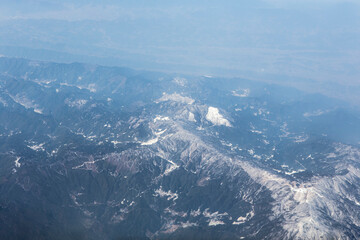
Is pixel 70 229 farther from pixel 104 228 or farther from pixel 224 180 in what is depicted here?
pixel 224 180

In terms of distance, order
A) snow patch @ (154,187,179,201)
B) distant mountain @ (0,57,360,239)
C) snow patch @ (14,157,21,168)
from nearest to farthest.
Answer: distant mountain @ (0,57,360,239) < snow patch @ (154,187,179,201) < snow patch @ (14,157,21,168)

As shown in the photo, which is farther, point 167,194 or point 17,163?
point 17,163

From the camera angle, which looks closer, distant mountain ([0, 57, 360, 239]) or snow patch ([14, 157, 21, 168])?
distant mountain ([0, 57, 360, 239])

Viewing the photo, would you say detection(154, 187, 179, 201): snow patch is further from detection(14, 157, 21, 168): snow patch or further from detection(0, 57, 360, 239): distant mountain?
detection(14, 157, 21, 168): snow patch

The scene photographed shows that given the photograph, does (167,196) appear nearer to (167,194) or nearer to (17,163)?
(167,194)

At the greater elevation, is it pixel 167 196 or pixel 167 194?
pixel 167 194

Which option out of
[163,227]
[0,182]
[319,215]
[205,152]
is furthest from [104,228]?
[319,215]

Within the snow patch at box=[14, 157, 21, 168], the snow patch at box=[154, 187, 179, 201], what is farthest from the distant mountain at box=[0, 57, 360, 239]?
the snow patch at box=[14, 157, 21, 168]

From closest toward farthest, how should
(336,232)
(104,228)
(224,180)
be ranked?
(336,232) < (104,228) < (224,180)

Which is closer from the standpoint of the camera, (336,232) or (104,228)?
(336,232)

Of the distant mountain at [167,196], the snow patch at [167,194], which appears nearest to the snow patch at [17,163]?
the distant mountain at [167,196]

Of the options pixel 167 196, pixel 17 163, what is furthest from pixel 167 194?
pixel 17 163
